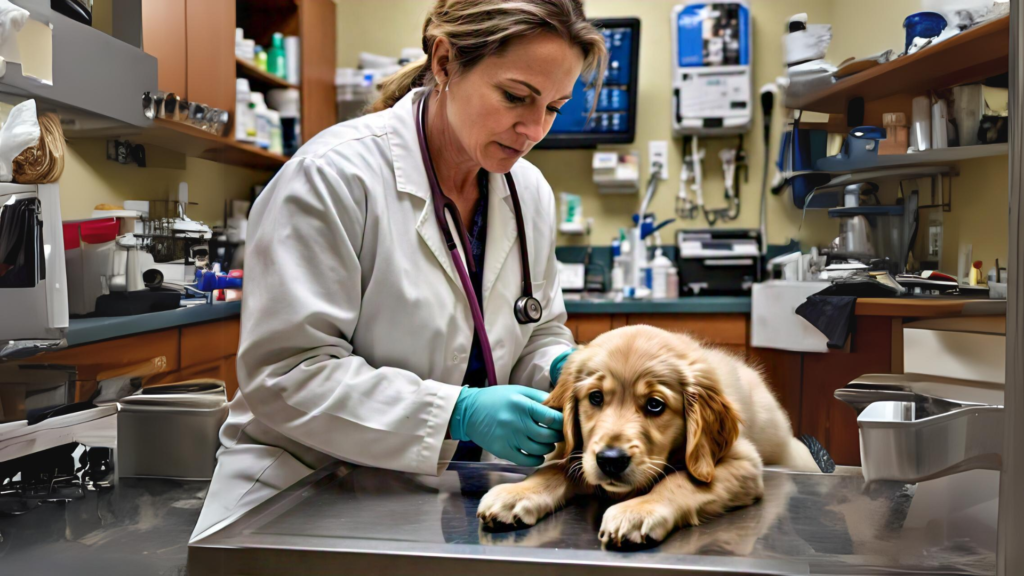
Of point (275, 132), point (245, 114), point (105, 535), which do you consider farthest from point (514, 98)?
point (275, 132)

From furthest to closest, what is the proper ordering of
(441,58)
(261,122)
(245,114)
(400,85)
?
1. (261,122)
2. (245,114)
3. (400,85)
4. (441,58)

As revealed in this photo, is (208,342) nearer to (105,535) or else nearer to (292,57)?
(105,535)

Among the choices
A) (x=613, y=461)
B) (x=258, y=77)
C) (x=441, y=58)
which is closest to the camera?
(x=613, y=461)

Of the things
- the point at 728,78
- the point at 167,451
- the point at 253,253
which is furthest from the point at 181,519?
the point at 728,78

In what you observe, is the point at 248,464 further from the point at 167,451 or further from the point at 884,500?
the point at 884,500

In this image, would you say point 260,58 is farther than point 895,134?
Yes

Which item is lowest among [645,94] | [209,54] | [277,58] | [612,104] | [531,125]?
[531,125]

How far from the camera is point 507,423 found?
→ 1.04m

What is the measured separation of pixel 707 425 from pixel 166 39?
98 cm

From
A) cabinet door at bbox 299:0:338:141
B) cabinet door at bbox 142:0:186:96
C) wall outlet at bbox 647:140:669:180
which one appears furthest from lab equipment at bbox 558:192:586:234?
cabinet door at bbox 142:0:186:96

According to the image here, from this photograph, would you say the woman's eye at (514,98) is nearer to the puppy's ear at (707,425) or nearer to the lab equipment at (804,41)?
the lab equipment at (804,41)

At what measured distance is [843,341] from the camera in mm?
934

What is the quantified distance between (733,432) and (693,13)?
9.95ft

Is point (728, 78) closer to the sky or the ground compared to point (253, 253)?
closer to the sky
